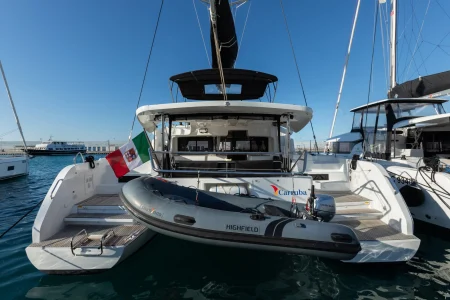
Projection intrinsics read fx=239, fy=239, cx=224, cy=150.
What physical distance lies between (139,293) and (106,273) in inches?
27.8

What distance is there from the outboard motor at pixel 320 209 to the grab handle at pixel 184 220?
1503 mm

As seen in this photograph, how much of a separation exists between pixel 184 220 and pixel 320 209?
5.92 feet

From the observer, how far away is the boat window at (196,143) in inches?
248

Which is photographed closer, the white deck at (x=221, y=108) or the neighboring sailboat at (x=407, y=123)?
the white deck at (x=221, y=108)

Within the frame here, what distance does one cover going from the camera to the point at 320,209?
10.5 ft

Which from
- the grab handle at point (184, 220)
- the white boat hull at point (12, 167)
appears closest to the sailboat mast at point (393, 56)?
the grab handle at point (184, 220)

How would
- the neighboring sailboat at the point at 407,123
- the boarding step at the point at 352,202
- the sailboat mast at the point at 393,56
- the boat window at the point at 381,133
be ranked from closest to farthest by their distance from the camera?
the boarding step at the point at 352,202
the neighboring sailboat at the point at 407,123
the boat window at the point at 381,133
the sailboat mast at the point at 393,56

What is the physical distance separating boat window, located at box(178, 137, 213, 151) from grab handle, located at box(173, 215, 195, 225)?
344 cm

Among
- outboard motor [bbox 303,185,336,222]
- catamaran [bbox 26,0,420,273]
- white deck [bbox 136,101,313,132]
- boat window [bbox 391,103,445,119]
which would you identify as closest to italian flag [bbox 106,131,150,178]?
catamaran [bbox 26,0,420,273]

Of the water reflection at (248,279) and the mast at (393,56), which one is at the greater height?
the mast at (393,56)

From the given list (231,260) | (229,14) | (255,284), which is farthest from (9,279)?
(229,14)

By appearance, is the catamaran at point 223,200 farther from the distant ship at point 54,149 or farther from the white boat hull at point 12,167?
the distant ship at point 54,149

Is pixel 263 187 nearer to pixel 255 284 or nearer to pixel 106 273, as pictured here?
pixel 255 284

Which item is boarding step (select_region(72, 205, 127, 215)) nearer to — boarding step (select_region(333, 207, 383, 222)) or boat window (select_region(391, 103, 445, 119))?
boarding step (select_region(333, 207, 383, 222))
